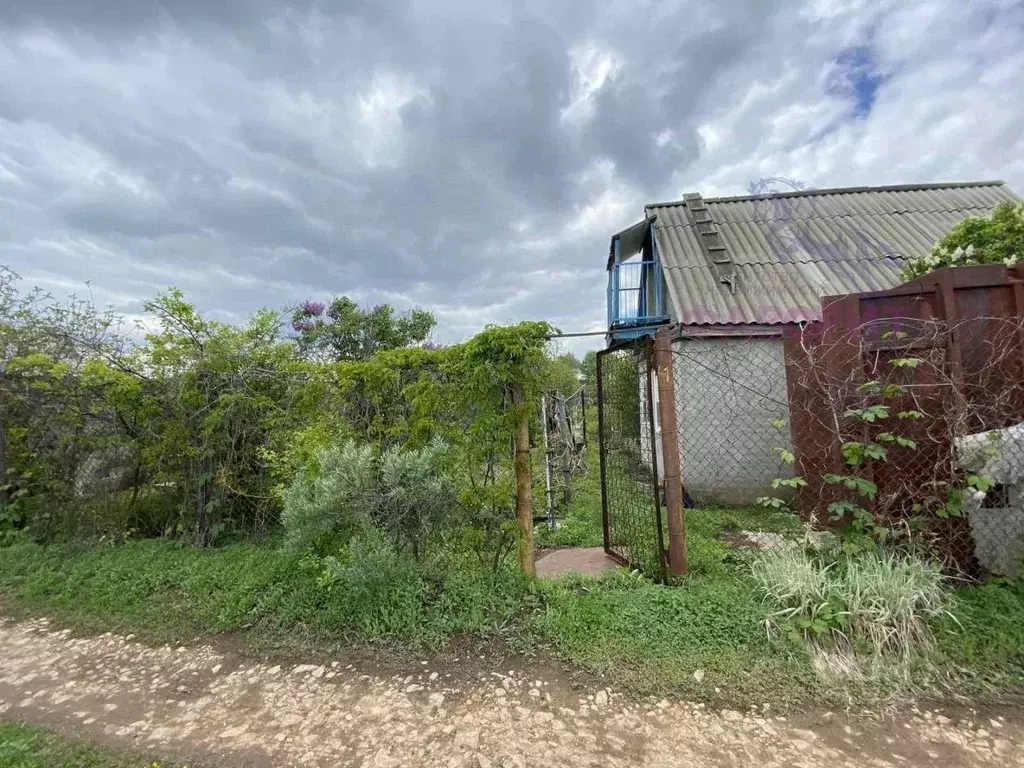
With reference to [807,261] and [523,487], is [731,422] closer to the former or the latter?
[807,261]

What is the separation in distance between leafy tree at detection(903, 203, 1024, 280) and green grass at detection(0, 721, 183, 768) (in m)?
7.32

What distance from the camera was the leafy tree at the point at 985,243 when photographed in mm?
4715

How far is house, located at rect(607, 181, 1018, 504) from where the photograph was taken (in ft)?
19.9

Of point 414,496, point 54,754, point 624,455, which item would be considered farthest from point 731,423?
point 54,754

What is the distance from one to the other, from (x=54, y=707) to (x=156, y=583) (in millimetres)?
1398

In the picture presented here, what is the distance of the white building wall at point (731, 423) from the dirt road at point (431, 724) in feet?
13.7

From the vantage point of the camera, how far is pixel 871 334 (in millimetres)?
2955

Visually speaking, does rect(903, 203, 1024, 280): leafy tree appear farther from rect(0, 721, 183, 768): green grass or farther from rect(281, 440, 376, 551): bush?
rect(0, 721, 183, 768): green grass

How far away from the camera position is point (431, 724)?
2.10m

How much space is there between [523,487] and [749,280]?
19.5 feet

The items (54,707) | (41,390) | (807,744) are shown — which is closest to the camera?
(807,744)

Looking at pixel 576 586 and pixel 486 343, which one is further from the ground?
pixel 486 343

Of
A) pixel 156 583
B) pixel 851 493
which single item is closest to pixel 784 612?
pixel 851 493

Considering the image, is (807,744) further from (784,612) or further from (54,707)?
(54,707)
